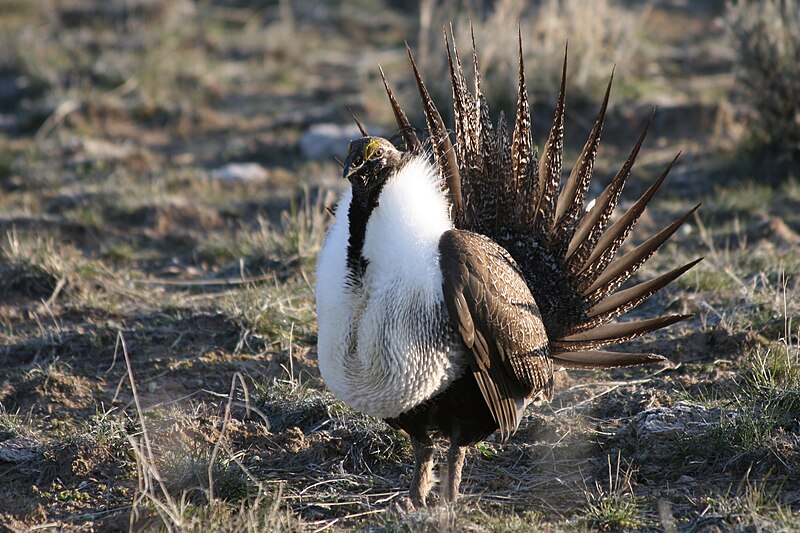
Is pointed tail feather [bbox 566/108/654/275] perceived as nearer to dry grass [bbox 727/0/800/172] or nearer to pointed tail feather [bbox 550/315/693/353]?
pointed tail feather [bbox 550/315/693/353]

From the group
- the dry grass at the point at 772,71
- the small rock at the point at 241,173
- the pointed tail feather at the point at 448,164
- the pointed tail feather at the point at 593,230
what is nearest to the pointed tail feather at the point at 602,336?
the pointed tail feather at the point at 593,230

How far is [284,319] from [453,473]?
131 cm

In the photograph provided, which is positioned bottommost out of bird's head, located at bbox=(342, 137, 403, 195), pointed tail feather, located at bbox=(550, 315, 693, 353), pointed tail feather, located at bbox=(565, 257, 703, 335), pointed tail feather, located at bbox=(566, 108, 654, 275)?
pointed tail feather, located at bbox=(550, 315, 693, 353)

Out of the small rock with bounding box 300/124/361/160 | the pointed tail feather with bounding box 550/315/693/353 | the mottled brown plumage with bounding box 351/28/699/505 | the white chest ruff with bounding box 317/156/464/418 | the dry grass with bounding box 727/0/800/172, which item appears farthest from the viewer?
the small rock with bounding box 300/124/361/160

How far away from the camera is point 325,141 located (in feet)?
22.3

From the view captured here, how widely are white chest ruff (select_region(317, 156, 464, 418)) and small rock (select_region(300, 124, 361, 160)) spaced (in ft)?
13.2

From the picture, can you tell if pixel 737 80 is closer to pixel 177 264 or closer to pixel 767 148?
pixel 767 148

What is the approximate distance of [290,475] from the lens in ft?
10.4

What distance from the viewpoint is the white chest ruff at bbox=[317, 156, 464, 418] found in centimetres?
264

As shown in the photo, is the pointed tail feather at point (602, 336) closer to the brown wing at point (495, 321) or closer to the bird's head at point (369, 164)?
the brown wing at point (495, 321)

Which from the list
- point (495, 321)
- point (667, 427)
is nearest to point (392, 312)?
point (495, 321)

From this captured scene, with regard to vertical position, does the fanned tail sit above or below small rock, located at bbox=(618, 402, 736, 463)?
above

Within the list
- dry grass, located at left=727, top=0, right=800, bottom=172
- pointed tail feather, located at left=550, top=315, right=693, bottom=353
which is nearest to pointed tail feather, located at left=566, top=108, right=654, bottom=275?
pointed tail feather, located at left=550, top=315, right=693, bottom=353

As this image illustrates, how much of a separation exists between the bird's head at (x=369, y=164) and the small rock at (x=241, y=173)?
3.73 m
